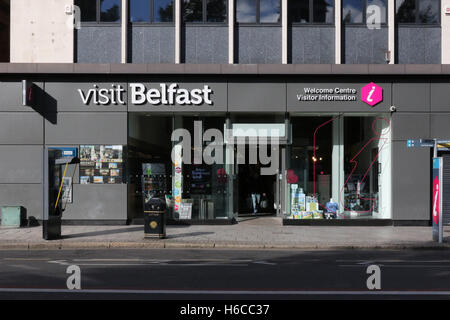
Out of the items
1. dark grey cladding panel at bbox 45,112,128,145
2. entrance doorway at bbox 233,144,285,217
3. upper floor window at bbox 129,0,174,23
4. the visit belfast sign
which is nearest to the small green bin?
dark grey cladding panel at bbox 45,112,128,145

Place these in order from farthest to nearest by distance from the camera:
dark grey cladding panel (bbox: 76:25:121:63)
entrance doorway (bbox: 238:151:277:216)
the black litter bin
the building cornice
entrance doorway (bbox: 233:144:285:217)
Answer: entrance doorway (bbox: 238:151:277:216) < entrance doorway (bbox: 233:144:285:217) < dark grey cladding panel (bbox: 76:25:121:63) < the building cornice < the black litter bin

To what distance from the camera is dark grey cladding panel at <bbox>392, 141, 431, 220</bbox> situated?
1688 centimetres

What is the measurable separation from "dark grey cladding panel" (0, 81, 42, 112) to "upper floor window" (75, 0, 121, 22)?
9.49 ft

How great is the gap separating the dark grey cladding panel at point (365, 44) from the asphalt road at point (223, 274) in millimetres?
7458

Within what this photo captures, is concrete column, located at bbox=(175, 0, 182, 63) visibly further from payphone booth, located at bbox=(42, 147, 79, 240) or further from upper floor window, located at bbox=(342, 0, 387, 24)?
upper floor window, located at bbox=(342, 0, 387, 24)

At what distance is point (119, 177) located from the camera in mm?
16938

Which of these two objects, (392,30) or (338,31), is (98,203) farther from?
(392,30)

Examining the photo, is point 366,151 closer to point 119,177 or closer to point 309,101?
point 309,101

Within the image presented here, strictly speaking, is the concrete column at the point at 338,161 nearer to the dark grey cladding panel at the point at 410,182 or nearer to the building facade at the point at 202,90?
the building facade at the point at 202,90

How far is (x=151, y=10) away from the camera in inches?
672

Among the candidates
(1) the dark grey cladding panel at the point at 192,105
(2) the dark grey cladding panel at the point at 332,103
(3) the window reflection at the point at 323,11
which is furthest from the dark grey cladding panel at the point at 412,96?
(1) the dark grey cladding panel at the point at 192,105

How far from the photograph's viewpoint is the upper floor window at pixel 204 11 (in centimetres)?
1708
